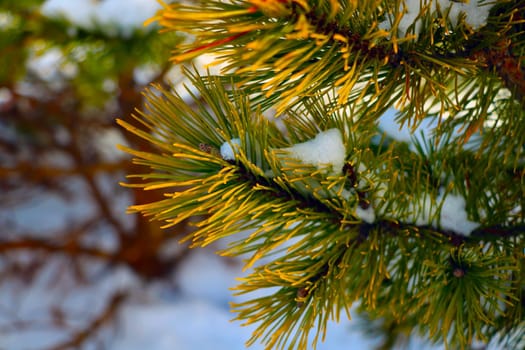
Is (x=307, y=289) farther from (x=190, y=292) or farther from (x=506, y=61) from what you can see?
(x=190, y=292)

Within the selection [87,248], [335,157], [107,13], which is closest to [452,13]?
[335,157]

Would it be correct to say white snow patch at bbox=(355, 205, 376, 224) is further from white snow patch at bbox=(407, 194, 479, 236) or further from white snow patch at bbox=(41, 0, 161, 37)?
white snow patch at bbox=(41, 0, 161, 37)

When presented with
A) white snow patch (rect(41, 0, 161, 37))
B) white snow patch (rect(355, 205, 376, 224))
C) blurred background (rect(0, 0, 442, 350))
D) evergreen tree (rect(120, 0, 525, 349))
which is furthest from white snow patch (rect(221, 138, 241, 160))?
blurred background (rect(0, 0, 442, 350))

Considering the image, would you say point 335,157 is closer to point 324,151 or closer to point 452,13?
point 324,151

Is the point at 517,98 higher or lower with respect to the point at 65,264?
higher

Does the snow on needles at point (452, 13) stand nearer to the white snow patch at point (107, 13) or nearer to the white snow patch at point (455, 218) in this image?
the white snow patch at point (455, 218)

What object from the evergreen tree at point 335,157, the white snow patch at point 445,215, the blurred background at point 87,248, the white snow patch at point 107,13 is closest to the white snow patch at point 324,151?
the evergreen tree at point 335,157

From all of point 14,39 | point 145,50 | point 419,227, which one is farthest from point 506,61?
point 14,39

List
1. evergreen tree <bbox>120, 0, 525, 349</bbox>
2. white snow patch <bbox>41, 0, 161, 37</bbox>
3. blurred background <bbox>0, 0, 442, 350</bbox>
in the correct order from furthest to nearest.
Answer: blurred background <bbox>0, 0, 442, 350</bbox> < white snow patch <bbox>41, 0, 161, 37</bbox> < evergreen tree <bbox>120, 0, 525, 349</bbox>
